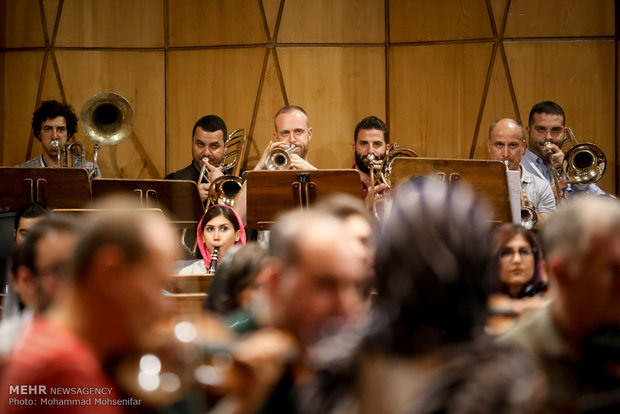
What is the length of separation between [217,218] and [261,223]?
1.04ft

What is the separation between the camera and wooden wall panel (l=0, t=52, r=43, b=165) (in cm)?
661

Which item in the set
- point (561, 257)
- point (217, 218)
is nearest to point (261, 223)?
point (217, 218)

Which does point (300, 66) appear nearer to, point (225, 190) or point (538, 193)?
point (225, 190)

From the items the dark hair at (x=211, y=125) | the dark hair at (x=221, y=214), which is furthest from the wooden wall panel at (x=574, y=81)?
the dark hair at (x=221, y=214)

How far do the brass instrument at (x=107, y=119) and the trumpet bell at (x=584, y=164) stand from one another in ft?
10.6

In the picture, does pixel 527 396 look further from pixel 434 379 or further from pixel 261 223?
pixel 261 223

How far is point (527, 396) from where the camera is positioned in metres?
1.12

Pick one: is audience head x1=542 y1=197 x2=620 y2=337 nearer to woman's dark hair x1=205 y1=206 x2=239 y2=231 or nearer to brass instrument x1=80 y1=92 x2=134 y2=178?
woman's dark hair x1=205 y1=206 x2=239 y2=231

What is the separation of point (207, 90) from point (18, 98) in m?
1.59

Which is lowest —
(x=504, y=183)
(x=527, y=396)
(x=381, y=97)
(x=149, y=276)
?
(x=527, y=396)

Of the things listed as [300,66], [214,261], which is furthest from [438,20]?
[214,261]

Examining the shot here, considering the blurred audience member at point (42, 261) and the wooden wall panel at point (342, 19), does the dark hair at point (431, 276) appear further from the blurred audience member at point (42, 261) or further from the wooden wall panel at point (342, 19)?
the wooden wall panel at point (342, 19)

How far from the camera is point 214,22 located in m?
6.61

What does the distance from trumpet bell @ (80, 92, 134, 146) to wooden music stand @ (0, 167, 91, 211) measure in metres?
1.46
